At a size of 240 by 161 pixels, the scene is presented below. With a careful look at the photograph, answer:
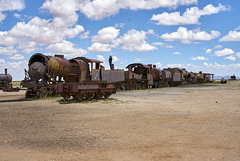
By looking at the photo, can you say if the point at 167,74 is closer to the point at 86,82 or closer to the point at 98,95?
the point at 98,95

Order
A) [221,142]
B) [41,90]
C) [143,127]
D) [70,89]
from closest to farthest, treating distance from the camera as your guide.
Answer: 1. [221,142]
2. [143,127]
3. [70,89]
4. [41,90]

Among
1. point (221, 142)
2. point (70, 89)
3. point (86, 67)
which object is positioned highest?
point (86, 67)

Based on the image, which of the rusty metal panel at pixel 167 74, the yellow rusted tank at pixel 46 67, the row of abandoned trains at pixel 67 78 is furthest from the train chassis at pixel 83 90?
the rusty metal panel at pixel 167 74

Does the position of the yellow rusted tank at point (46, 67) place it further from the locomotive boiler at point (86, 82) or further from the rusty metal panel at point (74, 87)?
the rusty metal panel at point (74, 87)

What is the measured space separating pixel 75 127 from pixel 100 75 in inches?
579

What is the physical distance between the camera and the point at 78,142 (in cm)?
654

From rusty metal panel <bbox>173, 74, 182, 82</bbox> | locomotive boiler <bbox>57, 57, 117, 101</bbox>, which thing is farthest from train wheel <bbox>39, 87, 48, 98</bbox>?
rusty metal panel <bbox>173, 74, 182, 82</bbox>

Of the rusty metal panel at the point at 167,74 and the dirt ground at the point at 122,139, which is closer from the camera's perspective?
the dirt ground at the point at 122,139

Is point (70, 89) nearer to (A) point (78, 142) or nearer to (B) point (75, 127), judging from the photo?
(B) point (75, 127)

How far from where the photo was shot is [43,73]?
20141 mm

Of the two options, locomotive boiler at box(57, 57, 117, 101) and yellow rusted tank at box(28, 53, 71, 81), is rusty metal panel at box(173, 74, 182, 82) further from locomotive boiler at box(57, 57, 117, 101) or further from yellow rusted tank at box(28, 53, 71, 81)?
yellow rusted tank at box(28, 53, 71, 81)

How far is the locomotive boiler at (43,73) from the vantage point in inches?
789

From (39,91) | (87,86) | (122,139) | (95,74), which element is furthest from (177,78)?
(122,139)

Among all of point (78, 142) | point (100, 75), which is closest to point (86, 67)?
point (100, 75)
